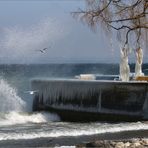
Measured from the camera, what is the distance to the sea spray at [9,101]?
101 feet

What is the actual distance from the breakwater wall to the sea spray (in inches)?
87.5

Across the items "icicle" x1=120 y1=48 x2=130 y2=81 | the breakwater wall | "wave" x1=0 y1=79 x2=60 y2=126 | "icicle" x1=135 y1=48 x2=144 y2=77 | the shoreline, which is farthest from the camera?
"icicle" x1=120 y1=48 x2=130 y2=81

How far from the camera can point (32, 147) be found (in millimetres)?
17016

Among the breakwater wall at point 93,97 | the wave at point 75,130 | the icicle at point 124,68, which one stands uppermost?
the icicle at point 124,68

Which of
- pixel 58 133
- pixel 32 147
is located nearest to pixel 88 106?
pixel 58 133

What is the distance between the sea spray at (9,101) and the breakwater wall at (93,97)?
87.5 inches

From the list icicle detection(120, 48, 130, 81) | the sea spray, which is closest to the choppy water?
the sea spray

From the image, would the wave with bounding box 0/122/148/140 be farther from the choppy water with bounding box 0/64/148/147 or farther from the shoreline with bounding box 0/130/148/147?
the shoreline with bounding box 0/130/148/147

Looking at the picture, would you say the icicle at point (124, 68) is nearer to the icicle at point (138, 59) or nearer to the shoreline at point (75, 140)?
the icicle at point (138, 59)

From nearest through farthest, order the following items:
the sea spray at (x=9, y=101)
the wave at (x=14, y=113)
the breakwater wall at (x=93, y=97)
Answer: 1. the breakwater wall at (x=93, y=97)
2. the wave at (x=14, y=113)
3. the sea spray at (x=9, y=101)

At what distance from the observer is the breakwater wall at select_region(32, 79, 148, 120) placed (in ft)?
80.4

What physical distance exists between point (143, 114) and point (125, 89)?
55.4 inches

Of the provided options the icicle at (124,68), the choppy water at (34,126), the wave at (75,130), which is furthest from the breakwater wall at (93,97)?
the icicle at (124,68)

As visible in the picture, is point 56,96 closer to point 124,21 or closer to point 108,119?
point 108,119
